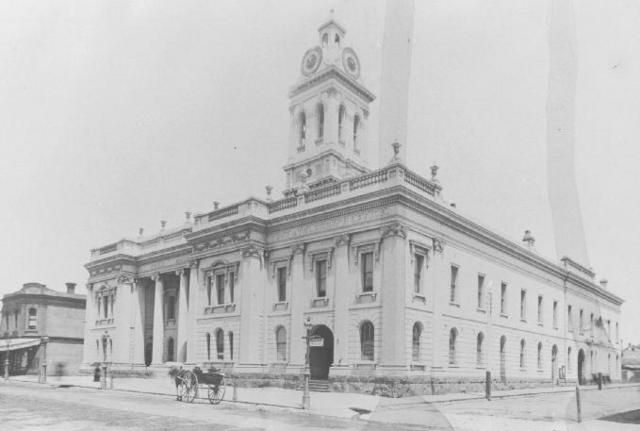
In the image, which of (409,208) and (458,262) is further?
(458,262)

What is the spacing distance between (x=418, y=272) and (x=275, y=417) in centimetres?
1307

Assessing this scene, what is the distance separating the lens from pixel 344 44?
4162 centimetres

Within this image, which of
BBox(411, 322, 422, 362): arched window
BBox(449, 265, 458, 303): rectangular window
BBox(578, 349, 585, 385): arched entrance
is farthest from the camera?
BBox(578, 349, 585, 385): arched entrance

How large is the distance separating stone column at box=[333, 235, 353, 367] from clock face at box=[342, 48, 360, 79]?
54.7 feet

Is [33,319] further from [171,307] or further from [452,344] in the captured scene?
[452,344]

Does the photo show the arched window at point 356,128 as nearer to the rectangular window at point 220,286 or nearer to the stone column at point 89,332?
the rectangular window at point 220,286

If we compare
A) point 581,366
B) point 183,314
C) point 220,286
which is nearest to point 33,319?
point 183,314

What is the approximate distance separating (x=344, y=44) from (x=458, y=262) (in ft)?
61.2

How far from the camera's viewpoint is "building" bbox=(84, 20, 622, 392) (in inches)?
1057

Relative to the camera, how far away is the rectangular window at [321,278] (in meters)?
29.5

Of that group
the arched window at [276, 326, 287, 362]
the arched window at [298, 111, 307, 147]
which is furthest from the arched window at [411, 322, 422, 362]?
the arched window at [298, 111, 307, 147]

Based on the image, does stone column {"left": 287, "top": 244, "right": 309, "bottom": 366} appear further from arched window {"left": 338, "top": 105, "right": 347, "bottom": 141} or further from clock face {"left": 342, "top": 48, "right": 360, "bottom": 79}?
clock face {"left": 342, "top": 48, "right": 360, "bottom": 79}

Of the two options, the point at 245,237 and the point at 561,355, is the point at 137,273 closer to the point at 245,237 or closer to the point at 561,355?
the point at 245,237

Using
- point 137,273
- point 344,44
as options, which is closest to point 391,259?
point 344,44
